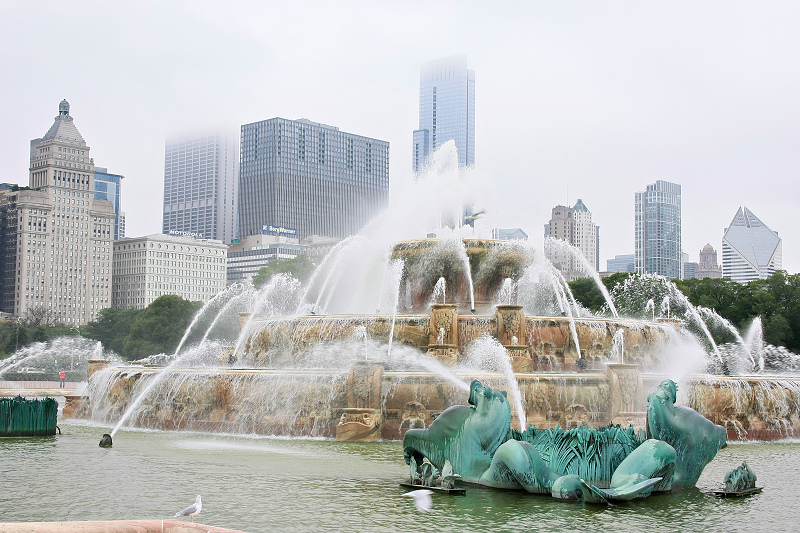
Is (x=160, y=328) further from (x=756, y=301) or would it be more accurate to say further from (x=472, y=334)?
(x=472, y=334)

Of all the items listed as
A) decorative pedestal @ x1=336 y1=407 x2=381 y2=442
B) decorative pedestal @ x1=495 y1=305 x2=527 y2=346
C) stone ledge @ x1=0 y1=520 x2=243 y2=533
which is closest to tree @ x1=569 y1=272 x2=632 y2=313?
decorative pedestal @ x1=495 y1=305 x2=527 y2=346

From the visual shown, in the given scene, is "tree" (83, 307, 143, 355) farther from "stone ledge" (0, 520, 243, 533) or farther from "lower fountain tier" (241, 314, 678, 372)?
"stone ledge" (0, 520, 243, 533)

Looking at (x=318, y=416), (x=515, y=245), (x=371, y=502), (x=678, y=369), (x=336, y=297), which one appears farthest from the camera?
(x=336, y=297)

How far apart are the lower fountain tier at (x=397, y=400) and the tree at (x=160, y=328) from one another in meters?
68.9

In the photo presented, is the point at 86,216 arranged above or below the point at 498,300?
above

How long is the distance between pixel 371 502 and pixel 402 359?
13.2m

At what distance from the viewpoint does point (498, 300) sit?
37.7m

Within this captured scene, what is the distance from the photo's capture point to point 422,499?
1403 centimetres

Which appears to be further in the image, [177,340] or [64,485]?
[177,340]

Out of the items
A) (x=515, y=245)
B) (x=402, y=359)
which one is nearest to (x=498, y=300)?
(x=515, y=245)

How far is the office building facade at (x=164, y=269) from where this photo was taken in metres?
180

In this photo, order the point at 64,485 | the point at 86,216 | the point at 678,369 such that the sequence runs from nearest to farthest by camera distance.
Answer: the point at 64,485 → the point at 678,369 → the point at 86,216

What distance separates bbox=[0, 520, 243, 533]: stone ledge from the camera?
9703mm

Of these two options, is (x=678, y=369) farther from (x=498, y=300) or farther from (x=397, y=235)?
(x=397, y=235)
